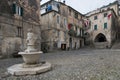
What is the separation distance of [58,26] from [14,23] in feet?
30.5

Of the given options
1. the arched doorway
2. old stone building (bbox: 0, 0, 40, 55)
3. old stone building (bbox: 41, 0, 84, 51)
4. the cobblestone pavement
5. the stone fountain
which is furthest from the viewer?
the arched doorway

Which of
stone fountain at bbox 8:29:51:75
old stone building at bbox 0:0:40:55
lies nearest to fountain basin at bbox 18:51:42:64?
stone fountain at bbox 8:29:51:75

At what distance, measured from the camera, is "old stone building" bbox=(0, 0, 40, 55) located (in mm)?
12805

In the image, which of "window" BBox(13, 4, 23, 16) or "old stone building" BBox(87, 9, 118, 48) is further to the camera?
"old stone building" BBox(87, 9, 118, 48)

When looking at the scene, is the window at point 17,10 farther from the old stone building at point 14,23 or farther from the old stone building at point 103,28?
the old stone building at point 103,28

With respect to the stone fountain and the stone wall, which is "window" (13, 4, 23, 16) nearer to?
the stone wall

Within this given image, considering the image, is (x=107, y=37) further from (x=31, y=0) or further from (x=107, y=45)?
(x=31, y=0)

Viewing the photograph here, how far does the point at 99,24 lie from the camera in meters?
29.4

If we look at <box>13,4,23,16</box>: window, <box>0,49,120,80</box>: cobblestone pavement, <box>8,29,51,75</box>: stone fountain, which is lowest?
<box>0,49,120,80</box>: cobblestone pavement

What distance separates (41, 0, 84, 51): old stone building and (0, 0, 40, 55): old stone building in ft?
14.5

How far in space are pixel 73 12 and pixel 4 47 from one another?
1801 cm

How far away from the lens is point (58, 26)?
2206cm

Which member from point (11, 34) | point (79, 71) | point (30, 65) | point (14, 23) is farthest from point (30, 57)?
point (14, 23)

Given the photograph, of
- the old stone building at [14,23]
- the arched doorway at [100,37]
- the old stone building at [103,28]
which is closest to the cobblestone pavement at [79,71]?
the old stone building at [14,23]
